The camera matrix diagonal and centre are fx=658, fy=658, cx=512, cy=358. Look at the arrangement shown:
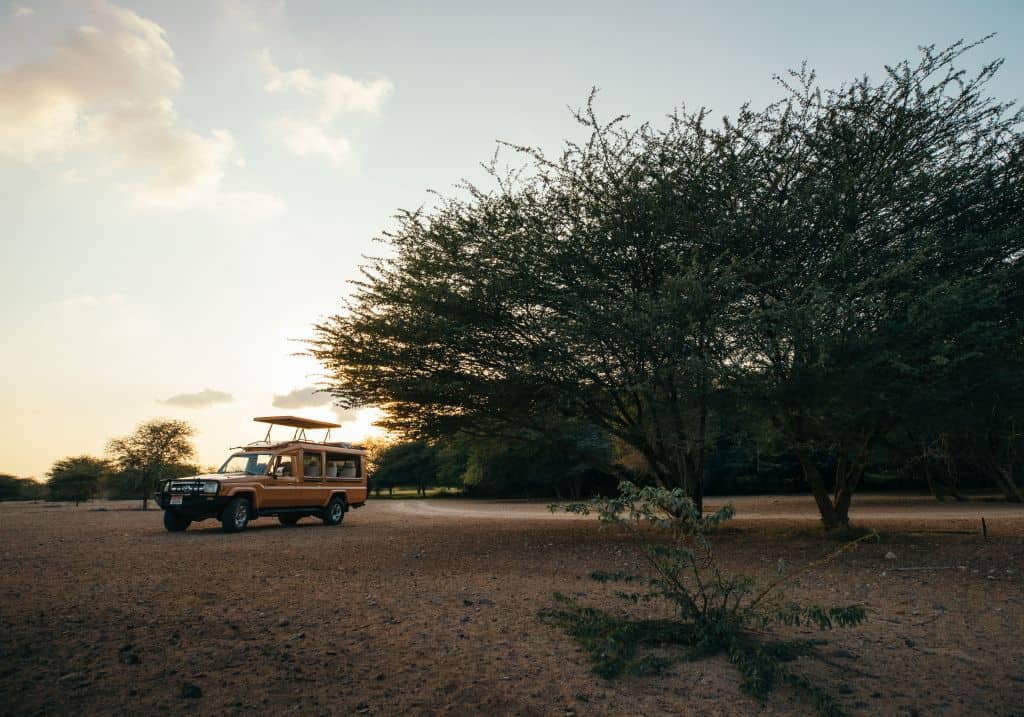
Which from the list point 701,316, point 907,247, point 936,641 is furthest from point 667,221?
point 936,641

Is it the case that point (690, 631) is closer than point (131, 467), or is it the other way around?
point (690, 631)

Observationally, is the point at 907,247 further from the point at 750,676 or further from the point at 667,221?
the point at 750,676

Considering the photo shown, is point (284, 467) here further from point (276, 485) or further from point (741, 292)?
point (741, 292)

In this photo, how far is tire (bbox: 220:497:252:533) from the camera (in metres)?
17.7

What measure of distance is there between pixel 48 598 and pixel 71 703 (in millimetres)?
4217

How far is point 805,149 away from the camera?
13492mm

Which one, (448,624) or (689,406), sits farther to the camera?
(689,406)

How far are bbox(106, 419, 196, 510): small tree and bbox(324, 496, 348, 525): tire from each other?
1822 centimetres

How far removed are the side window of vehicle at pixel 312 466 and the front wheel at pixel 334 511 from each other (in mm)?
1200

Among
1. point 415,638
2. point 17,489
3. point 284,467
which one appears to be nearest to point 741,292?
point 415,638

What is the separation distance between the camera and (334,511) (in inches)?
851

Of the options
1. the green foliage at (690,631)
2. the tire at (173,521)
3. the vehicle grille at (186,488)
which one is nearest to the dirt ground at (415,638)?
the green foliage at (690,631)

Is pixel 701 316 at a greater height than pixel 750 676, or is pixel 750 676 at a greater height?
pixel 701 316

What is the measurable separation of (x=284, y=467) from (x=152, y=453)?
2346 cm
